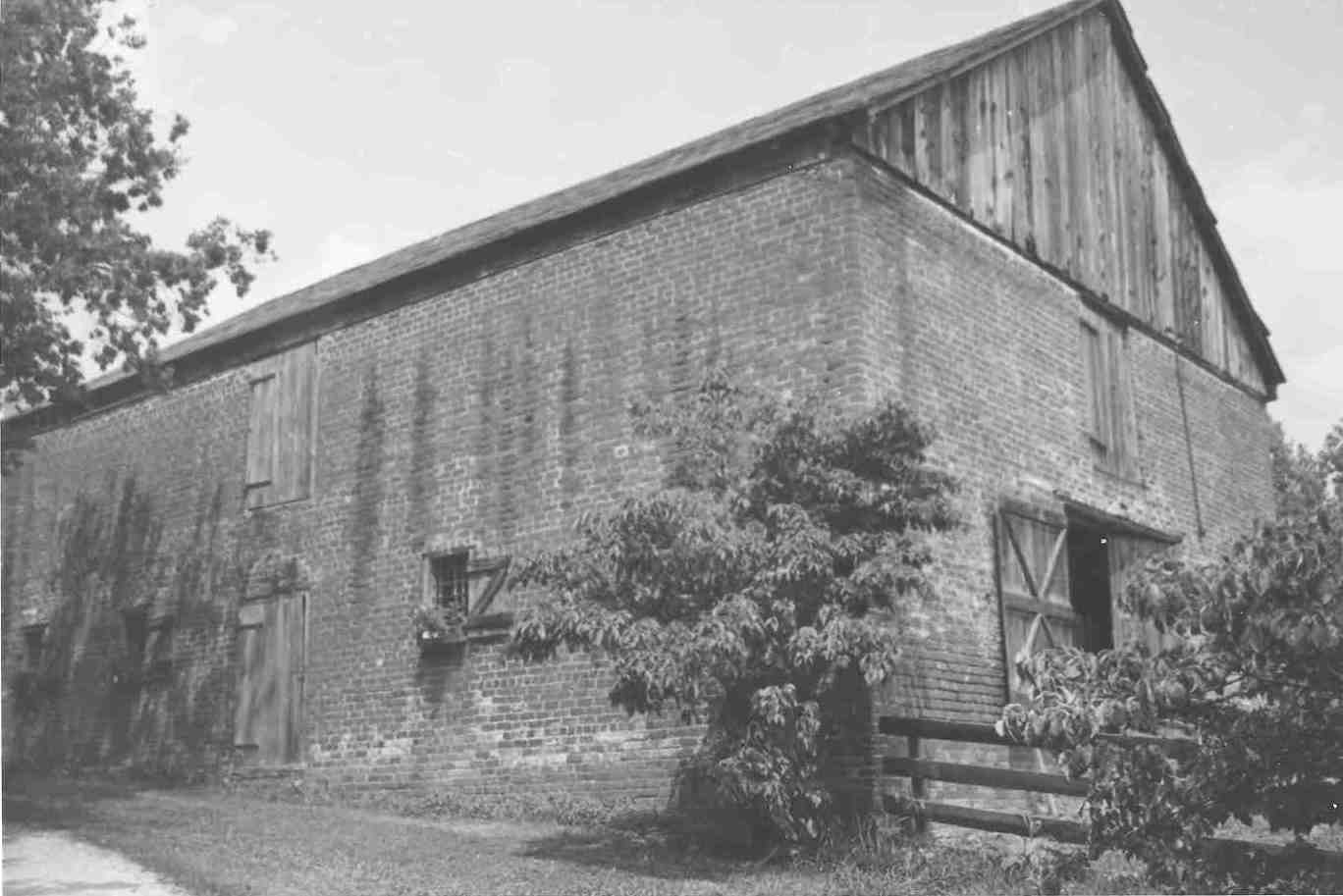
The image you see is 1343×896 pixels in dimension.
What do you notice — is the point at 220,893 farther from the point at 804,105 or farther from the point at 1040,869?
the point at 804,105

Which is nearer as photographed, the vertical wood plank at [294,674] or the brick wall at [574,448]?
the brick wall at [574,448]

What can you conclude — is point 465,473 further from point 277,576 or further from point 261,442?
point 261,442

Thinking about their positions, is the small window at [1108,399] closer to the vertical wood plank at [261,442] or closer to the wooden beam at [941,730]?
the wooden beam at [941,730]

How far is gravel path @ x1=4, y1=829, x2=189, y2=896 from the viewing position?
10.2 m

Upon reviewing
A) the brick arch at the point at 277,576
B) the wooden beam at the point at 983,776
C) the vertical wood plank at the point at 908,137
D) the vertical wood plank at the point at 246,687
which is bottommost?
the wooden beam at the point at 983,776

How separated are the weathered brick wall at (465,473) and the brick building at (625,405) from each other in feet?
0.14

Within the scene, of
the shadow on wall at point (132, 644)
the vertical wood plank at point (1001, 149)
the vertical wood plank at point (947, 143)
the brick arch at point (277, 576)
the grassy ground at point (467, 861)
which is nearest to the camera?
the grassy ground at point (467, 861)

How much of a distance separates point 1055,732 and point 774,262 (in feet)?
25.4

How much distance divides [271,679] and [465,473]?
4141mm

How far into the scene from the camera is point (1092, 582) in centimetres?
1756

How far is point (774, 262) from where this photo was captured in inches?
567

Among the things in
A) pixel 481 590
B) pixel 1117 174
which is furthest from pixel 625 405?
pixel 1117 174

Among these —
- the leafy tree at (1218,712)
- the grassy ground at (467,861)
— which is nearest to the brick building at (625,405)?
the grassy ground at (467,861)

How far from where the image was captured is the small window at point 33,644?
22.9m
